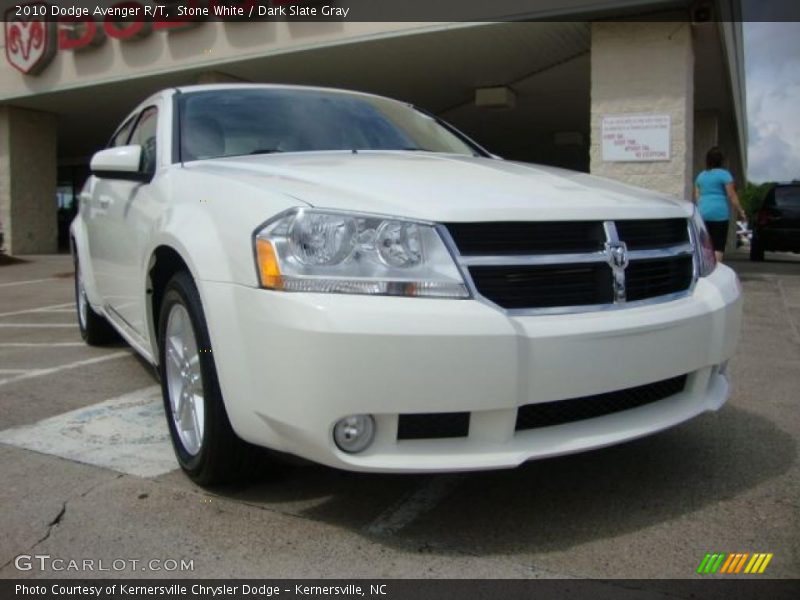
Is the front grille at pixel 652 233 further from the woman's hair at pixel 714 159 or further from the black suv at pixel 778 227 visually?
the black suv at pixel 778 227

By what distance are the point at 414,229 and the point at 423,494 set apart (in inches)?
41.8

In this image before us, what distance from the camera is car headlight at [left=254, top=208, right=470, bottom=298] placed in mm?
2229

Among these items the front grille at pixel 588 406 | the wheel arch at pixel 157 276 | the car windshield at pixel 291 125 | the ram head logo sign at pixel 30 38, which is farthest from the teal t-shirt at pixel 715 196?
the ram head logo sign at pixel 30 38

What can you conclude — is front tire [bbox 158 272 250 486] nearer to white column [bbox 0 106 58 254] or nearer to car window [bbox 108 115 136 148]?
car window [bbox 108 115 136 148]

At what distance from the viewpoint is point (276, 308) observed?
222 centimetres

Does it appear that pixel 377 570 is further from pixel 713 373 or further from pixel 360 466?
pixel 713 373

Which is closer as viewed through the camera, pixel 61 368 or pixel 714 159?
pixel 61 368

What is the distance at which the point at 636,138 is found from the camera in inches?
384

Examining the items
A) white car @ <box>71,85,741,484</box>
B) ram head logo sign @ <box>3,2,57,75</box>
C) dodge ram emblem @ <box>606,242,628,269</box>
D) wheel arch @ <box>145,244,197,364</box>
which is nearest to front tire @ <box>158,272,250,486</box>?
white car @ <box>71,85,741,484</box>

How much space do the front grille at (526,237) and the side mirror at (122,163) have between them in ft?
5.72

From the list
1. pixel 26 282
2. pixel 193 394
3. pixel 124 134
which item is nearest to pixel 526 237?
pixel 193 394

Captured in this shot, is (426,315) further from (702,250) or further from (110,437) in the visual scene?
(110,437)

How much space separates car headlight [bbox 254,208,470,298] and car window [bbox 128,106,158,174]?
56.8 inches

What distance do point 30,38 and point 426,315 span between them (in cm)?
1592
